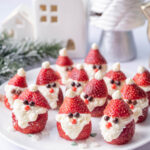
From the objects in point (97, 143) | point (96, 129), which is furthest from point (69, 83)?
point (97, 143)

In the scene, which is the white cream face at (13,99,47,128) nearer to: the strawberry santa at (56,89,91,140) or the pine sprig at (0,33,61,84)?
the strawberry santa at (56,89,91,140)

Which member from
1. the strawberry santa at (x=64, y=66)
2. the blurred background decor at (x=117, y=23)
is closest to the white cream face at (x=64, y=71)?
the strawberry santa at (x=64, y=66)

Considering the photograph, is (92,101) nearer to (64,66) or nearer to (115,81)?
(115,81)

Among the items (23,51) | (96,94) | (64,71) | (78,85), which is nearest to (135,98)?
(96,94)

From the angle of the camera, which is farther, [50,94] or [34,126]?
[50,94]

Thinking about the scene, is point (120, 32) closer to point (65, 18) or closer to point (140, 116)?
point (65, 18)

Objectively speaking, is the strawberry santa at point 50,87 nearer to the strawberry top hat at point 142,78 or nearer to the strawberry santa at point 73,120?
the strawberry santa at point 73,120
